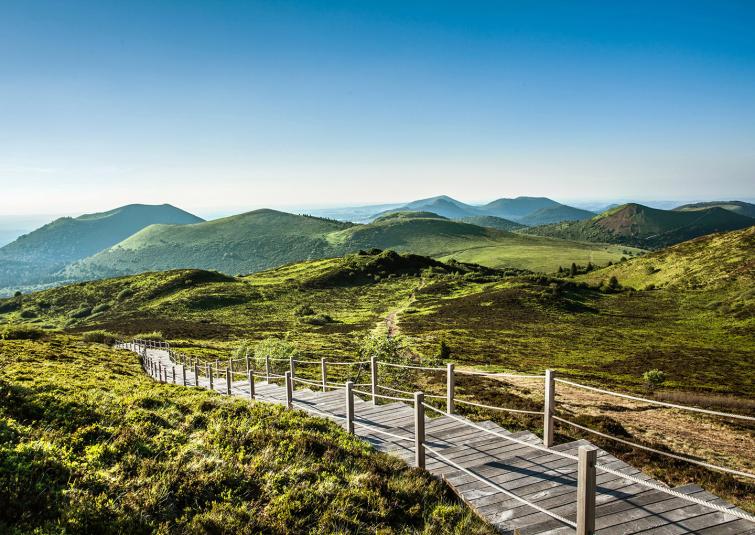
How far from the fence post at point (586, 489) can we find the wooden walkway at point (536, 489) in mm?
1109

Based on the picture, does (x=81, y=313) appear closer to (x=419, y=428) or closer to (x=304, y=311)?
(x=304, y=311)

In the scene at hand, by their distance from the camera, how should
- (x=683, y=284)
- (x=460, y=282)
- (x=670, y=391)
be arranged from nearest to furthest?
(x=670, y=391) < (x=683, y=284) < (x=460, y=282)

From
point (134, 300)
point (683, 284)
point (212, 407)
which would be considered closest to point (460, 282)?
point (683, 284)

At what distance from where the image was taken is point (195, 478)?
6.57 m

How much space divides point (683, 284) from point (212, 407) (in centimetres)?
12033

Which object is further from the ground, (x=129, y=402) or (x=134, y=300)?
(x=129, y=402)

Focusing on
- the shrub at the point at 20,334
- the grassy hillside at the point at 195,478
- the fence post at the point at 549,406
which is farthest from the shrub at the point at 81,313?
the fence post at the point at 549,406

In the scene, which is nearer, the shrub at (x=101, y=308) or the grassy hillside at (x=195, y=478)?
the grassy hillside at (x=195, y=478)

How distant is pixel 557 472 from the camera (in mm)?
6906

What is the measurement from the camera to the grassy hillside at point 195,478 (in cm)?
558

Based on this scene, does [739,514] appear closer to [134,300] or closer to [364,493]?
[364,493]

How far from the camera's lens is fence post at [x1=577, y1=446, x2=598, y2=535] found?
420 centimetres

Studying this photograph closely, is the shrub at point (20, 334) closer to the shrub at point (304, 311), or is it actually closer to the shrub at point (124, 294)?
the shrub at point (304, 311)

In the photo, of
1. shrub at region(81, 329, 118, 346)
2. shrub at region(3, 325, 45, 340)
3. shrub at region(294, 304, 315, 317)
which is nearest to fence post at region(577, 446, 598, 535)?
shrub at region(3, 325, 45, 340)
